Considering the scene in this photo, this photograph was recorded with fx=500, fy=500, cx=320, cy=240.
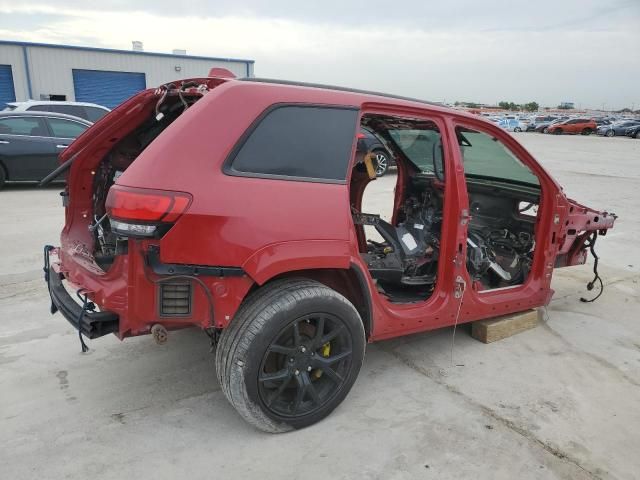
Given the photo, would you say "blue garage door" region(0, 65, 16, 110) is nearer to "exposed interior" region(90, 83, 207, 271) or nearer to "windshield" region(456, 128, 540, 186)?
"exposed interior" region(90, 83, 207, 271)

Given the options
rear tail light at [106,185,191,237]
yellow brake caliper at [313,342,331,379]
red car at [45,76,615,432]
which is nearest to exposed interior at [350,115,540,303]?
red car at [45,76,615,432]

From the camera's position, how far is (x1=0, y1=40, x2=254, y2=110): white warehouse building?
22609 mm

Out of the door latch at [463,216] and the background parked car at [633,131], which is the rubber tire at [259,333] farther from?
the background parked car at [633,131]

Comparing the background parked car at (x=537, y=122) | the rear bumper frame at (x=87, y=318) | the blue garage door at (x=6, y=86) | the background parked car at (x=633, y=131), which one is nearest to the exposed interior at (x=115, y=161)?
the rear bumper frame at (x=87, y=318)

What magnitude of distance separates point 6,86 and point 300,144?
25377 millimetres

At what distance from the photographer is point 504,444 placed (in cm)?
261

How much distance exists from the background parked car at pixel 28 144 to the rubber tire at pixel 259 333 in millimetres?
8310

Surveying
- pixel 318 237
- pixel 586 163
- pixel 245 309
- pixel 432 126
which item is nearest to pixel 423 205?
pixel 432 126

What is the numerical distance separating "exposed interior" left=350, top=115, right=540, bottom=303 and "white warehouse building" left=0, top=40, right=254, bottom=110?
61.7 ft

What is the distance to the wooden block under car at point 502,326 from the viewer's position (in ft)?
12.4

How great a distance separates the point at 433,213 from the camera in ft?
13.1

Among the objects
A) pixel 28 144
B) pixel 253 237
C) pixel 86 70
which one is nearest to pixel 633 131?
pixel 86 70

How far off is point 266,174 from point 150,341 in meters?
1.87

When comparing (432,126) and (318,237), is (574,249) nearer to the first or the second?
(432,126)
